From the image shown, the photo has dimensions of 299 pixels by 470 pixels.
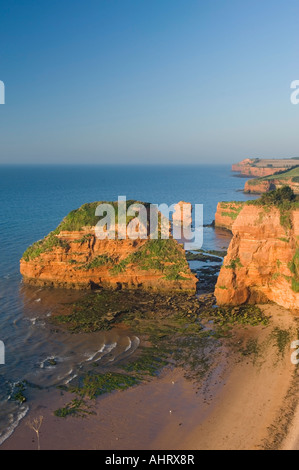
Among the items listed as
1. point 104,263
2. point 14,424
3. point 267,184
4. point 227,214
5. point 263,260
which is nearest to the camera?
point 14,424

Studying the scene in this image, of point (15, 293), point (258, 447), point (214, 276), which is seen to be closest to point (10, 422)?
point (258, 447)

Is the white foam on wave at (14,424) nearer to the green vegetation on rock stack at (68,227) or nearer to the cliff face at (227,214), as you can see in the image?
the green vegetation on rock stack at (68,227)

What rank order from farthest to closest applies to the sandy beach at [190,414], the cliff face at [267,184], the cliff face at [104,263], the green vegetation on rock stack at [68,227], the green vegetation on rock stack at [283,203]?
the cliff face at [267,184] → the green vegetation on rock stack at [68,227] → the cliff face at [104,263] → the green vegetation on rock stack at [283,203] → the sandy beach at [190,414]

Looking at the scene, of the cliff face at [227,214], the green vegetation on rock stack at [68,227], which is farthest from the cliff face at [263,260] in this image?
Answer: the cliff face at [227,214]

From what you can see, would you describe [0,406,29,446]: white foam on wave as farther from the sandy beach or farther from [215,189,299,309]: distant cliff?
[215,189,299,309]: distant cliff

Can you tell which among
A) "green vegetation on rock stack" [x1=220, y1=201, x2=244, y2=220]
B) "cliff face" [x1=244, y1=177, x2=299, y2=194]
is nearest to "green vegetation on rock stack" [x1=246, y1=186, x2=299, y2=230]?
"green vegetation on rock stack" [x1=220, y1=201, x2=244, y2=220]

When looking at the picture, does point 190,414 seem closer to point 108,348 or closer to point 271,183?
point 108,348

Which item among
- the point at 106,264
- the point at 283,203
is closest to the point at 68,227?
the point at 106,264

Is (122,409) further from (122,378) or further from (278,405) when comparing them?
(278,405)
